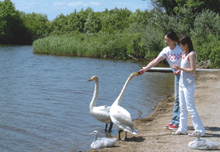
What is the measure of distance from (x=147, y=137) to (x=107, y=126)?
217 centimetres

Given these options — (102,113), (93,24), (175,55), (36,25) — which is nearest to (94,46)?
Result: (93,24)

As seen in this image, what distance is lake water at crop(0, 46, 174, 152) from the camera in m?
7.94

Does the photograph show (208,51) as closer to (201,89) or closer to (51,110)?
(201,89)

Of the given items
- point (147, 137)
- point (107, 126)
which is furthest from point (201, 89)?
point (147, 137)

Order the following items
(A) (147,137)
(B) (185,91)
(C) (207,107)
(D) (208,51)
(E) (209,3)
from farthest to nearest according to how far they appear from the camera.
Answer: (E) (209,3) < (D) (208,51) < (C) (207,107) < (A) (147,137) < (B) (185,91)

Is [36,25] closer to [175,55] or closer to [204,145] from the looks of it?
[175,55]

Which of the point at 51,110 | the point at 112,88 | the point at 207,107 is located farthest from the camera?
the point at 112,88

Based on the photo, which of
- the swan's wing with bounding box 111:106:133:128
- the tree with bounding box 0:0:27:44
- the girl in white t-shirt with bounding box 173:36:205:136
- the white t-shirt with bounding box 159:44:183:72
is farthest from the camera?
the tree with bounding box 0:0:27:44

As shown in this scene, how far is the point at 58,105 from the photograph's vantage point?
1220cm

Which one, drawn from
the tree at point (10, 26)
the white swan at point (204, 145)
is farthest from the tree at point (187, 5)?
the tree at point (10, 26)

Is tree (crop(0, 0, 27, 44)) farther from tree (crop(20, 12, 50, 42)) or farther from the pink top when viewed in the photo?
the pink top

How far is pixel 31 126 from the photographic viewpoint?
9.27m

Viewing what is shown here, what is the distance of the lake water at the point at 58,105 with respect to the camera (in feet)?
26.1

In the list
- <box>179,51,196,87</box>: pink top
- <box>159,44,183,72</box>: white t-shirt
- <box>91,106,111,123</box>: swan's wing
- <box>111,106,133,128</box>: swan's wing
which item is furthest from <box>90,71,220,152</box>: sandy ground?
<box>159,44,183,72</box>: white t-shirt
